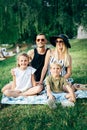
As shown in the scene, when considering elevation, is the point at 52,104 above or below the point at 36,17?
below

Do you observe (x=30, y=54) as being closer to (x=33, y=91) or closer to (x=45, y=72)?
(x=45, y=72)

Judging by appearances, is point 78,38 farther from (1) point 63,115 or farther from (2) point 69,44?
(1) point 63,115

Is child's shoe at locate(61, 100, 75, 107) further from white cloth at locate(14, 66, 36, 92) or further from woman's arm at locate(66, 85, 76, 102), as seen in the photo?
white cloth at locate(14, 66, 36, 92)

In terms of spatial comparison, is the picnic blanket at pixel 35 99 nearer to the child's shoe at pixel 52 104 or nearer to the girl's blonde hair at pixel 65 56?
the child's shoe at pixel 52 104

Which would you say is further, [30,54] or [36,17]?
[36,17]

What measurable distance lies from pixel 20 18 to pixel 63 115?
1343mm

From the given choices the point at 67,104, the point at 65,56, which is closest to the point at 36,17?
the point at 65,56

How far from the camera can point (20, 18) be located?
4.23 metres

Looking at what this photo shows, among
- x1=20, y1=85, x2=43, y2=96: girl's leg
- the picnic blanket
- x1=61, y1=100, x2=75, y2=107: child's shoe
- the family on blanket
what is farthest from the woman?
x1=61, y1=100, x2=75, y2=107: child's shoe

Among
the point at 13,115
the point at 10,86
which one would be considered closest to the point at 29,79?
the point at 10,86

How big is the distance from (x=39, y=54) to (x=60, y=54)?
0.25 m

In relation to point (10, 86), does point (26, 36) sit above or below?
above

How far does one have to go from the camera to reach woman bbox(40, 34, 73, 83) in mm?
4051

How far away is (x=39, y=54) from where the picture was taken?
4.08 meters
